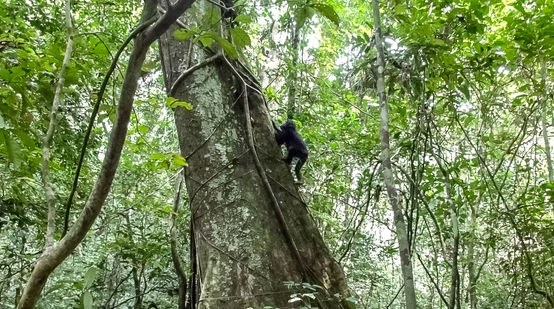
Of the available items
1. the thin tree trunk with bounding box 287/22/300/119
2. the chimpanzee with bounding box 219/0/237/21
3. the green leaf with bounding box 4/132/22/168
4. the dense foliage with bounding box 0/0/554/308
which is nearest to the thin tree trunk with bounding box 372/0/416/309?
the dense foliage with bounding box 0/0/554/308

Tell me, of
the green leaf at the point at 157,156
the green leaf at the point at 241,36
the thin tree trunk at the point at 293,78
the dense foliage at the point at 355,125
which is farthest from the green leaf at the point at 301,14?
the thin tree trunk at the point at 293,78

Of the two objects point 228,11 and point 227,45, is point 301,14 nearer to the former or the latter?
point 227,45

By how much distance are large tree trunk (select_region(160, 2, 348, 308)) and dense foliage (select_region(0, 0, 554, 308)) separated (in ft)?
1.00

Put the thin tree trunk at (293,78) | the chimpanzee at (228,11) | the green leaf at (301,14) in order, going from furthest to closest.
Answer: the thin tree trunk at (293,78), the chimpanzee at (228,11), the green leaf at (301,14)

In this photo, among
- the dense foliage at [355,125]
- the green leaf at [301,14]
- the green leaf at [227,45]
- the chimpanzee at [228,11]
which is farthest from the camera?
the dense foliage at [355,125]

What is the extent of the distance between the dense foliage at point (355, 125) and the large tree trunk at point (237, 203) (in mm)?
306

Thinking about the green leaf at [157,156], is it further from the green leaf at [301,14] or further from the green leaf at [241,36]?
the green leaf at [301,14]

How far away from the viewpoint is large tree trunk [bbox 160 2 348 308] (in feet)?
6.99

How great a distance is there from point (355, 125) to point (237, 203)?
328 centimetres

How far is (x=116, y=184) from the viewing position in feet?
19.2

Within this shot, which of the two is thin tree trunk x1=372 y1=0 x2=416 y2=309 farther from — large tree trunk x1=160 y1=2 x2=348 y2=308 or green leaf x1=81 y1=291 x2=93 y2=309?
green leaf x1=81 y1=291 x2=93 y2=309

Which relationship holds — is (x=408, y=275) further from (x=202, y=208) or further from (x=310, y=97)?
(x=310, y=97)

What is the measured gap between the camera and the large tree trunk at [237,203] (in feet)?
6.99

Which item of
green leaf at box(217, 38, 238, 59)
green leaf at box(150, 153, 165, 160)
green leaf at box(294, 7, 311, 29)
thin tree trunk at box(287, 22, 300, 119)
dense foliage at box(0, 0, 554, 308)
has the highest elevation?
thin tree trunk at box(287, 22, 300, 119)
